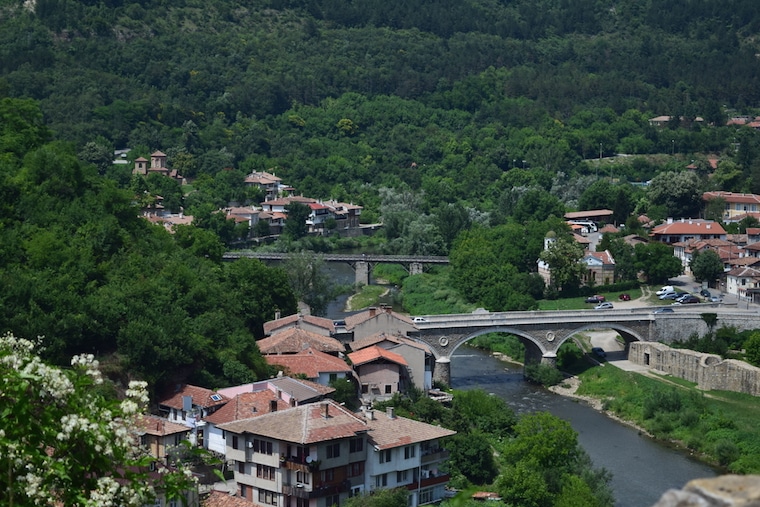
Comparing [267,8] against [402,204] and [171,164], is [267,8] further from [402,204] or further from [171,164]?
[402,204]

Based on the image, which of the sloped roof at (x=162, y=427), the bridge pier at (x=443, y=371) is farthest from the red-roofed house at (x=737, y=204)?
the sloped roof at (x=162, y=427)

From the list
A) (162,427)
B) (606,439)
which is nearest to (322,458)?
(162,427)

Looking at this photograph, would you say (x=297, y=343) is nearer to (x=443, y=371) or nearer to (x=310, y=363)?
(x=310, y=363)

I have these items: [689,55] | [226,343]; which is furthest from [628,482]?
[689,55]

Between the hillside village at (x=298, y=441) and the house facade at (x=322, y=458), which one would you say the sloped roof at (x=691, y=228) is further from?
the house facade at (x=322, y=458)

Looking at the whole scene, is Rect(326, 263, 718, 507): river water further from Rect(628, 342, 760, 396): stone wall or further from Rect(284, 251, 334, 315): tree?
Rect(284, 251, 334, 315): tree

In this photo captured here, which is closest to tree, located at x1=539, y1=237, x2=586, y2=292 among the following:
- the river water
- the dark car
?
the dark car
